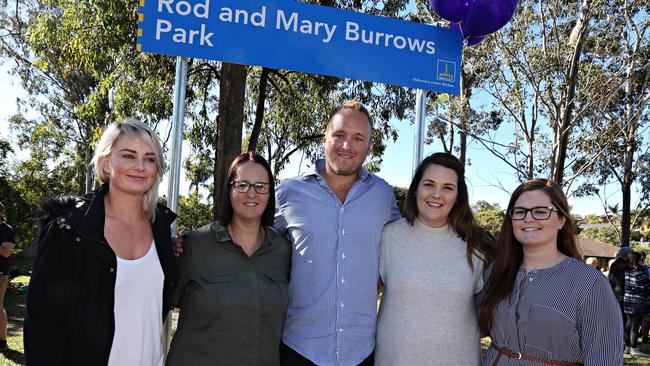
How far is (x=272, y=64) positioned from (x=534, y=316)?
2241mm

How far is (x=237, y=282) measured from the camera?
109 inches

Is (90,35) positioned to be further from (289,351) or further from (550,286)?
(550,286)

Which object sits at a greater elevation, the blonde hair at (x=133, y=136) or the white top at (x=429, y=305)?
the blonde hair at (x=133, y=136)

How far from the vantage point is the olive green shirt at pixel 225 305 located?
2689 mm

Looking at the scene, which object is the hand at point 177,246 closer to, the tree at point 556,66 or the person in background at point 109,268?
the person in background at point 109,268

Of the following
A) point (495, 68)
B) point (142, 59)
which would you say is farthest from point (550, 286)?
point (495, 68)

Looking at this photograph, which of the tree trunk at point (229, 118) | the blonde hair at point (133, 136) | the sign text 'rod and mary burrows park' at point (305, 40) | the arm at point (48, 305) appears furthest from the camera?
the tree trunk at point (229, 118)

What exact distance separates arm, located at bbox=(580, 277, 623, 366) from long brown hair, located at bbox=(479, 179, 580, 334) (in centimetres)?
30

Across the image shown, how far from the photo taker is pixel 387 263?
3.02m

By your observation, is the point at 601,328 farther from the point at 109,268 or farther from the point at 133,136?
the point at 133,136

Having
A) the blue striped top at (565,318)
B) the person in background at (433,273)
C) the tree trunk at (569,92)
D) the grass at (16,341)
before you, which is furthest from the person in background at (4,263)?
the tree trunk at (569,92)

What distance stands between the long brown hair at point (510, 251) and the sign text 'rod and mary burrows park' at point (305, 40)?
143 centimetres

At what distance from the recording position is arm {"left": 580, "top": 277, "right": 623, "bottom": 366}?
2.37 meters

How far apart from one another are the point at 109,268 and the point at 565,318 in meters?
1.99
